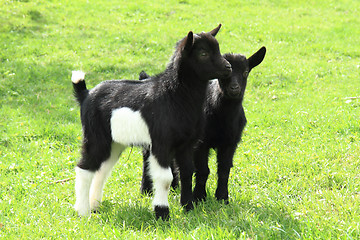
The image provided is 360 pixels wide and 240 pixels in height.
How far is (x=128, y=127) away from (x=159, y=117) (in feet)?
1.33

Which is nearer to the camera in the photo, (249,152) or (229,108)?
(229,108)

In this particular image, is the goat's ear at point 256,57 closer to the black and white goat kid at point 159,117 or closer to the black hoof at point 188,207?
the black and white goat kid at point 159,117

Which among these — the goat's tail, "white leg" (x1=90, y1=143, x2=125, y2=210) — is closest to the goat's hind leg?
"white leg" (x1=90, y1=143, x2=125, y2=210)

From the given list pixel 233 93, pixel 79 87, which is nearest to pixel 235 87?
pixel 233 93

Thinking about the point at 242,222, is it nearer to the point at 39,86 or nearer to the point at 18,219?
the point at 18,219

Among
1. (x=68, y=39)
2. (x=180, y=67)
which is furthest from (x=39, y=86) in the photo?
(x=180, y=67)

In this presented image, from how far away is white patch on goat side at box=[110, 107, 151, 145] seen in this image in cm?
450

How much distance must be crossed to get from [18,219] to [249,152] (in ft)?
10.4

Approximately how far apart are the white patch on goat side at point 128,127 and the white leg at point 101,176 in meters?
0.34

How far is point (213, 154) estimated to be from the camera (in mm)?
6254

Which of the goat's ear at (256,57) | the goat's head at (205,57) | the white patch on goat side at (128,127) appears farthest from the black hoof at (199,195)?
the goat's ear at (256,57)

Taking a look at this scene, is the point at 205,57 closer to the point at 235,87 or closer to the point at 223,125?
the point at 235,87

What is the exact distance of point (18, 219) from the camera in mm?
4629

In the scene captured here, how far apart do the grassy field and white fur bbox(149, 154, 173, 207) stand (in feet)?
0.75
